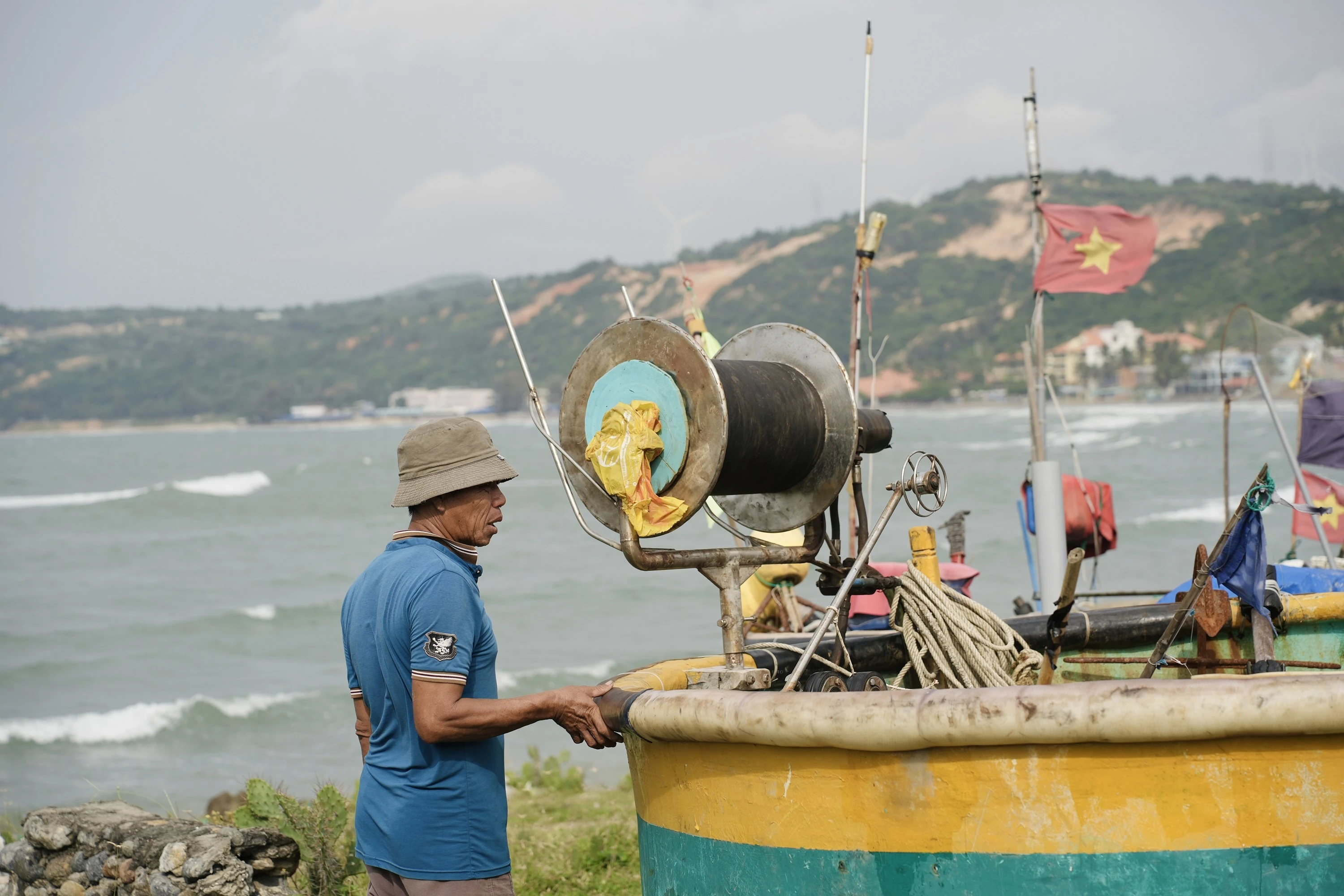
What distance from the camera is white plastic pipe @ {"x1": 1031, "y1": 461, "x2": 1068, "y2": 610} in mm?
6379

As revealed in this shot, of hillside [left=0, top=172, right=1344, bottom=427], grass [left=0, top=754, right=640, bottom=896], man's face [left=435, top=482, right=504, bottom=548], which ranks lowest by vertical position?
grass [left=0, top=754, right=640, bottom=896]

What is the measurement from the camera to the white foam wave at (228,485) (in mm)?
55875

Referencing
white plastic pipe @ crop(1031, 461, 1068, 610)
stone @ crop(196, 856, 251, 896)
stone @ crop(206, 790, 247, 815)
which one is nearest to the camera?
stone @ crop(196, 856, 251, 896)

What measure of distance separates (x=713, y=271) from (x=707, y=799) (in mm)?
127257

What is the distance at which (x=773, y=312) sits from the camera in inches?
3767

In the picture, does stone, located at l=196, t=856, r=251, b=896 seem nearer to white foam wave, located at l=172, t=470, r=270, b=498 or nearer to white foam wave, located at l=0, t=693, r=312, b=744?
white foam wave, located at l=0, t=693, r=312, b=744

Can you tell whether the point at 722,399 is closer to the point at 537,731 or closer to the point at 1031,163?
the point at 1031,163

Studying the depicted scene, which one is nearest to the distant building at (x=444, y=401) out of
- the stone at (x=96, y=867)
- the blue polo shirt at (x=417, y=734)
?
the stone at (x=96, y=867)

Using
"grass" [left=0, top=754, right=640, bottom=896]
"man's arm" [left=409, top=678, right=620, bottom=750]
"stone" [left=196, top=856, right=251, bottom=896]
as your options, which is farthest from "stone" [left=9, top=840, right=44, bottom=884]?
"man's arm" [left=409, top=678, right=620, bottom=750]

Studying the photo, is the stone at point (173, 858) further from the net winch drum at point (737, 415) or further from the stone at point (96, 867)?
the net winch drum at point (737, 415)

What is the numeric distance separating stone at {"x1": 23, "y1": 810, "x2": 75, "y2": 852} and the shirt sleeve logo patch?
3370 millimetres

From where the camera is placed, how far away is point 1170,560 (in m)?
26.2

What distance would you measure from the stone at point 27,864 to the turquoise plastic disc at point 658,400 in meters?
3.46

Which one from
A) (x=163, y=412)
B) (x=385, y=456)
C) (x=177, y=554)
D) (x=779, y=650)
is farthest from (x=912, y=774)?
(x=163, y=412)
